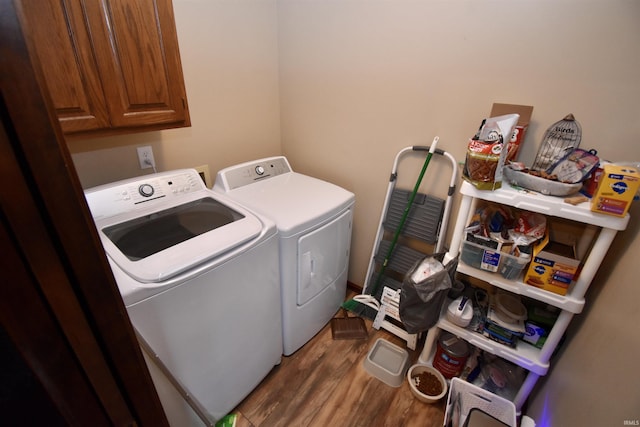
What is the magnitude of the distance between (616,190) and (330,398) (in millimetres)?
1523

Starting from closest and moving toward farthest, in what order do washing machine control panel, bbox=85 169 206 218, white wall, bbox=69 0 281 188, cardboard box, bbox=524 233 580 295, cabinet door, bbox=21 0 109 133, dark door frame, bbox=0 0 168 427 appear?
dark door frame, bbox=0 0 168 427
cabinet door, bbox=21 0 109 133
cardboard box, bbox=524 233 580 295
washing machine control panel, bbox=85 169 206 218
white wall, bbox=69 0 281 188

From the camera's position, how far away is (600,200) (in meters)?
0.94

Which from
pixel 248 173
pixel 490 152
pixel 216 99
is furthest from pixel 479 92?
pixel 216 99

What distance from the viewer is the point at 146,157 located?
152cm

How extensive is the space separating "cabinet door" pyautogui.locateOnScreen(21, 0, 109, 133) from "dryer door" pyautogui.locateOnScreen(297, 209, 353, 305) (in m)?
0.98

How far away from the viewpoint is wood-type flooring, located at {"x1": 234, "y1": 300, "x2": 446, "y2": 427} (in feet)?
4.58

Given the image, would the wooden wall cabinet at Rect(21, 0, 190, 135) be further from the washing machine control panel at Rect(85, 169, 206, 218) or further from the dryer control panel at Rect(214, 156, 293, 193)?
the dryer control panel at Rect(214, 156, 293, 193)

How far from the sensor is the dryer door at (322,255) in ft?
4.76

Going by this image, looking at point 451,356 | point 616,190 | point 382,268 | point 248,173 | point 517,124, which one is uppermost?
point 517,124

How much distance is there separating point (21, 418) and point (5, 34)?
55 cm

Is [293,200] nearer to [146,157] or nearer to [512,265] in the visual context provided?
[146,157]

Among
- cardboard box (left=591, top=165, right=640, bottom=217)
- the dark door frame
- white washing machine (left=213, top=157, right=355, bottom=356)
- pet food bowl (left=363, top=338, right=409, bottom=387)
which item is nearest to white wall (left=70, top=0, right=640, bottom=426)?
cardboard box (left=591, top=165, right=640, bottom=217)

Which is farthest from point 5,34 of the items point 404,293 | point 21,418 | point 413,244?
point 413,244

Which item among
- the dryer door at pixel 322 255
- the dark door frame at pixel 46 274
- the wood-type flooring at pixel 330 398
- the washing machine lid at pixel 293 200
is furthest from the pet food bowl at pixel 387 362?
the dark door frame at pixel 46 274
